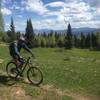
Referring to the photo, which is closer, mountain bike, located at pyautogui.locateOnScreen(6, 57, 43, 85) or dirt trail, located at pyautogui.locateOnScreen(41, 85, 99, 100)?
dirt trail, located at pyautogui.locateOnScreen(41, 85, 99, 100)

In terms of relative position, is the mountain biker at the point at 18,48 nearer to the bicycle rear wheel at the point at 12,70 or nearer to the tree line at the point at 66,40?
the bicycle rear wheel at the point at 12,70

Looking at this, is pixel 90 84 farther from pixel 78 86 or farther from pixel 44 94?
pixel 44 94

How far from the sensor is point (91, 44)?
15338 cm

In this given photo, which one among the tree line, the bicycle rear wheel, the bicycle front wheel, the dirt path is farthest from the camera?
the tree line

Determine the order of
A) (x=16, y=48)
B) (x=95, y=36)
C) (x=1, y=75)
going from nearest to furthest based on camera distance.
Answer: (x=16, y=48) < (x=1, y=75) < (x=95, y=36)

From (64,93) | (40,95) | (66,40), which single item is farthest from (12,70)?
(66,40)

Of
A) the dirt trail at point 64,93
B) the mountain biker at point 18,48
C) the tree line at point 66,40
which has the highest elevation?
the mountain biker at point 18,48

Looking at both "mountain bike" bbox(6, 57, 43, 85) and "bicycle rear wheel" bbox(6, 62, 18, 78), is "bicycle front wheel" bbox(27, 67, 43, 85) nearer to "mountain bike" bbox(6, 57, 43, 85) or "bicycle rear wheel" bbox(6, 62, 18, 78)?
"mountain bike" bbox(6, 57, 43, 85)

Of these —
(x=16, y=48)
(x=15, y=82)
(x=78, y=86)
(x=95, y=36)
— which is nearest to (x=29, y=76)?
(x=15, y=82)

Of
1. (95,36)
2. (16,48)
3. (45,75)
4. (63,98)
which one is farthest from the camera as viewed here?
(95,36)

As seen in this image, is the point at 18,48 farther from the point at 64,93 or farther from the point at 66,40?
the point at 66,40

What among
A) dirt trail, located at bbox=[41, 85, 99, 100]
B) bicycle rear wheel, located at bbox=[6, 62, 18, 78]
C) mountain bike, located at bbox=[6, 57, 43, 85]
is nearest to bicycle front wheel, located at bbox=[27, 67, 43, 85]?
mountain bike, located at bbox=[6, 57, 43, 85]

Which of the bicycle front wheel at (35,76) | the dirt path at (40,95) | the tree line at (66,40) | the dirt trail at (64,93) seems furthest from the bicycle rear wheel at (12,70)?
the tree line at (66,40)

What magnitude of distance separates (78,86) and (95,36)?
140m
